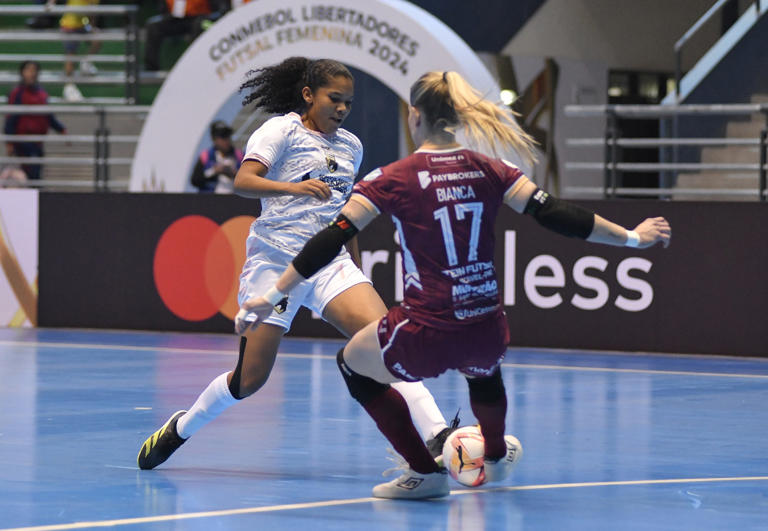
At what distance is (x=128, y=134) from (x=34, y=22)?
3.70 metres

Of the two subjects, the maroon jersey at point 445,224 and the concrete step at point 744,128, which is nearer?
the maroon jersey at point 445,224

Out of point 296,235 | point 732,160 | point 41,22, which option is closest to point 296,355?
point 296,235

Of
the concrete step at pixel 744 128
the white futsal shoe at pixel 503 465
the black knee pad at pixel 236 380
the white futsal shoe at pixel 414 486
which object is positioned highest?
the concrete step at pixel 744 128

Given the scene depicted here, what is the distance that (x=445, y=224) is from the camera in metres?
6.62

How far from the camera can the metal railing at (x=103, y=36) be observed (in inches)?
873

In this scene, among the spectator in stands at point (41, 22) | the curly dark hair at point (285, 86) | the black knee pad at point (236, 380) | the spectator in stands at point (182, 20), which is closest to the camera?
the black knee pad at point (236, 380)

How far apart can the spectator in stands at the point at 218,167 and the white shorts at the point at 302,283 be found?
9477 mm

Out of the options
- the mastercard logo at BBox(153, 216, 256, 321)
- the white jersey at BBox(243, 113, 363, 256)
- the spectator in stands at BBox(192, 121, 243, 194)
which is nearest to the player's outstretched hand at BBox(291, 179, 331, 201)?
the white jersey at BBox(243, 113, 363, 256)

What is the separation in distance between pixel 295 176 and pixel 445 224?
1576 mm

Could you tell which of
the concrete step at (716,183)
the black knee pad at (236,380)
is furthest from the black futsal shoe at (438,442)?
the concrete step at (716,183)

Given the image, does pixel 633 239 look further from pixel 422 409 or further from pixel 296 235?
pixel 296 235

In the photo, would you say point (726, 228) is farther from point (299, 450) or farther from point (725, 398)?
point (299, 450)

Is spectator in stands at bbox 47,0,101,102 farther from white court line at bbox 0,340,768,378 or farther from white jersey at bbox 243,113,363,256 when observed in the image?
white jersey at bbox 243,113,363,256

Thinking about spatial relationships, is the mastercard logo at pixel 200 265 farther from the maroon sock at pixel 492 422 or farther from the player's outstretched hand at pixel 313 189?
the maroon sock at pixel 492 422
